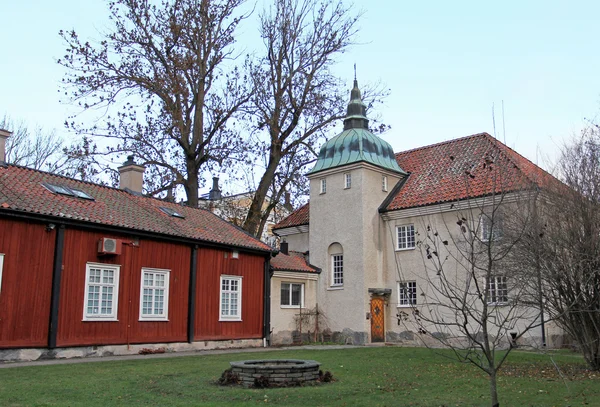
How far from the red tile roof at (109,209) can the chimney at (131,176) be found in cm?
73

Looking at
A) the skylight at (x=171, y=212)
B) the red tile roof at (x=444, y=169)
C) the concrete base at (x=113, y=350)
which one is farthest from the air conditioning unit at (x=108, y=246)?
the red tile roof at (x=444, y=169)

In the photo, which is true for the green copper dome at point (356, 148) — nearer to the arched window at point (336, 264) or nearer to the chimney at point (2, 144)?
the arched window at point (336, 264)

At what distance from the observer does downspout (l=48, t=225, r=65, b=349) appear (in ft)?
51.2

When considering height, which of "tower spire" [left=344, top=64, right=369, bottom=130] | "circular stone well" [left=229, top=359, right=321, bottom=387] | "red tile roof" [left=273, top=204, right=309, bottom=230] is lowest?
"circular stone well" [left=229, top=359, right=321, bottom=387]

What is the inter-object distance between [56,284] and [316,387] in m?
8.97

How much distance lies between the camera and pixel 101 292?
17156 mm

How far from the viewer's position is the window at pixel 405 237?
2453 cm

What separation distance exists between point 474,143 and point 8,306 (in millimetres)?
19369

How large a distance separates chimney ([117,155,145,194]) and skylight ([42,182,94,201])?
3.24m

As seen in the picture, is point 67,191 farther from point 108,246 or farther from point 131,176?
point 131,176

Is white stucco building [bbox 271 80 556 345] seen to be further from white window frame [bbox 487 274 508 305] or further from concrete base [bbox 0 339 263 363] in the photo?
white window frame [bbox 487 274 508 305]

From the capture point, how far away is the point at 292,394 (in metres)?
9.37

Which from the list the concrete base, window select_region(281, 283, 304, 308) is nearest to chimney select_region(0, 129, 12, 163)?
the concrete base

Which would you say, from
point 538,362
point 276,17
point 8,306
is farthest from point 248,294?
point 276,17
